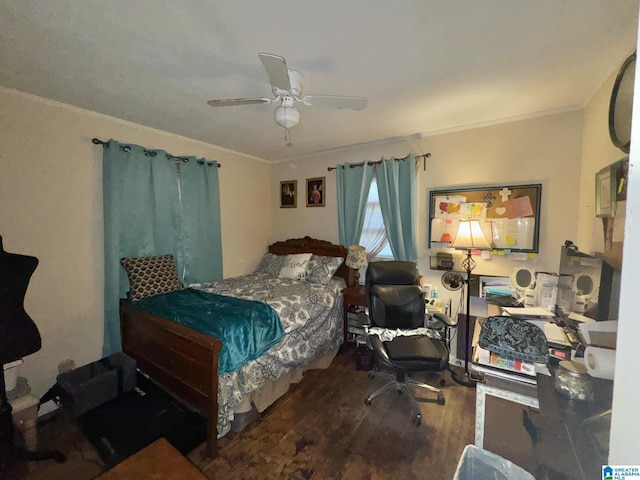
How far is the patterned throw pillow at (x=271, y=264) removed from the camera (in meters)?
3.55

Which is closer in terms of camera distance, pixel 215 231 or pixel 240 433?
pixel 240 433

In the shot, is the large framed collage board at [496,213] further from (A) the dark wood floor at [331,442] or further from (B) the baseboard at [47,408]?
(B) the baseboard at [47,408]

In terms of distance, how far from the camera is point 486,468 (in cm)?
106

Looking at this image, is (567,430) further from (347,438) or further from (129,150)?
(129,150)

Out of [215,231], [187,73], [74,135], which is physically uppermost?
[187,73]

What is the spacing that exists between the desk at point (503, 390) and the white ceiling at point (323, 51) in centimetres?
179

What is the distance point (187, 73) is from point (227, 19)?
611 millimetres

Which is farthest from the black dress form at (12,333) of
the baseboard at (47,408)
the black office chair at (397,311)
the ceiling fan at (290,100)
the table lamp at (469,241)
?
the table lamp at (469,241)

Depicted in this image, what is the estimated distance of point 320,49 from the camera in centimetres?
148

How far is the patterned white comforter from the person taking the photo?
1.87 metres

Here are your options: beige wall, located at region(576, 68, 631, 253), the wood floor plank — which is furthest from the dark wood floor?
beige wall, located at region(576, 68, 631, 253)

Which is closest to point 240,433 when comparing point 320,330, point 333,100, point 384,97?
point 320,330

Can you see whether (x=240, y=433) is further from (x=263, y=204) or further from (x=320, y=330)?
(x=263, y=204)

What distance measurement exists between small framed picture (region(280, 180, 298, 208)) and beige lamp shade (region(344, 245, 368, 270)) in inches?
48.8
